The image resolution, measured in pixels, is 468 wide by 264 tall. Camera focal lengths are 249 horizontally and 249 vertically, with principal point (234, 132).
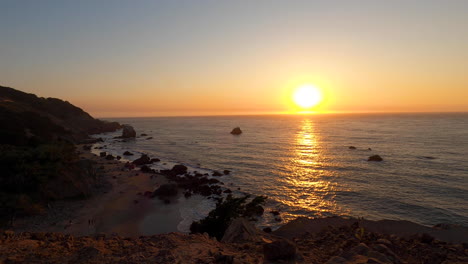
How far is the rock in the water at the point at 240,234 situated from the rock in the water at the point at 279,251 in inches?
131

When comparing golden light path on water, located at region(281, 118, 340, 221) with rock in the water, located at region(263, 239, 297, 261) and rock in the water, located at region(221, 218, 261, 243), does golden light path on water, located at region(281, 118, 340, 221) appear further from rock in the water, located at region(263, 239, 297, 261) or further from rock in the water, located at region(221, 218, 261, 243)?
rock in the water, located at region(263, 239, 297, 261)

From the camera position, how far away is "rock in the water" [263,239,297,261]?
11.0 m

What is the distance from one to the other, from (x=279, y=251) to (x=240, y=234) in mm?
4266

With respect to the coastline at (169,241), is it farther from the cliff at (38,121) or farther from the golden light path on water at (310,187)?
the cliff at (38,121)

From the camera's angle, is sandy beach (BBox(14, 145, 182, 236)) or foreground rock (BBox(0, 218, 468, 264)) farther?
sandy beach (BBox(14, 145, 182, 236))

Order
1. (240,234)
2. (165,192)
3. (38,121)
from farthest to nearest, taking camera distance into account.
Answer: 1. (38,121)
2. (165,192)
3. (240,234)

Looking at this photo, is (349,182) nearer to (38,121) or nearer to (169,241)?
(169,241)

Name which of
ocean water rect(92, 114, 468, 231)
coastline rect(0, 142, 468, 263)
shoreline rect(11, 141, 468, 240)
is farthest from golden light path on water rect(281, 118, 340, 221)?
coastline rect(0, 142, 468, 263)


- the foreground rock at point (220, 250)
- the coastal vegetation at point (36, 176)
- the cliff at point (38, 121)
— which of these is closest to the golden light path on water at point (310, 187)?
the foreground rock at point (220, 250)

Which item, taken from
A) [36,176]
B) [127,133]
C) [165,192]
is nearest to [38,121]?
[36,176]

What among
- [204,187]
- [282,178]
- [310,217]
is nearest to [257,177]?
[282,178]

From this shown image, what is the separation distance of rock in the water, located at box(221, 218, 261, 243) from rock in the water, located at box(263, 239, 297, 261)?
3326 millimetres

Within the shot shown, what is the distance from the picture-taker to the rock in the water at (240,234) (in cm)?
1455

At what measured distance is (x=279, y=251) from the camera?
1105 cm
